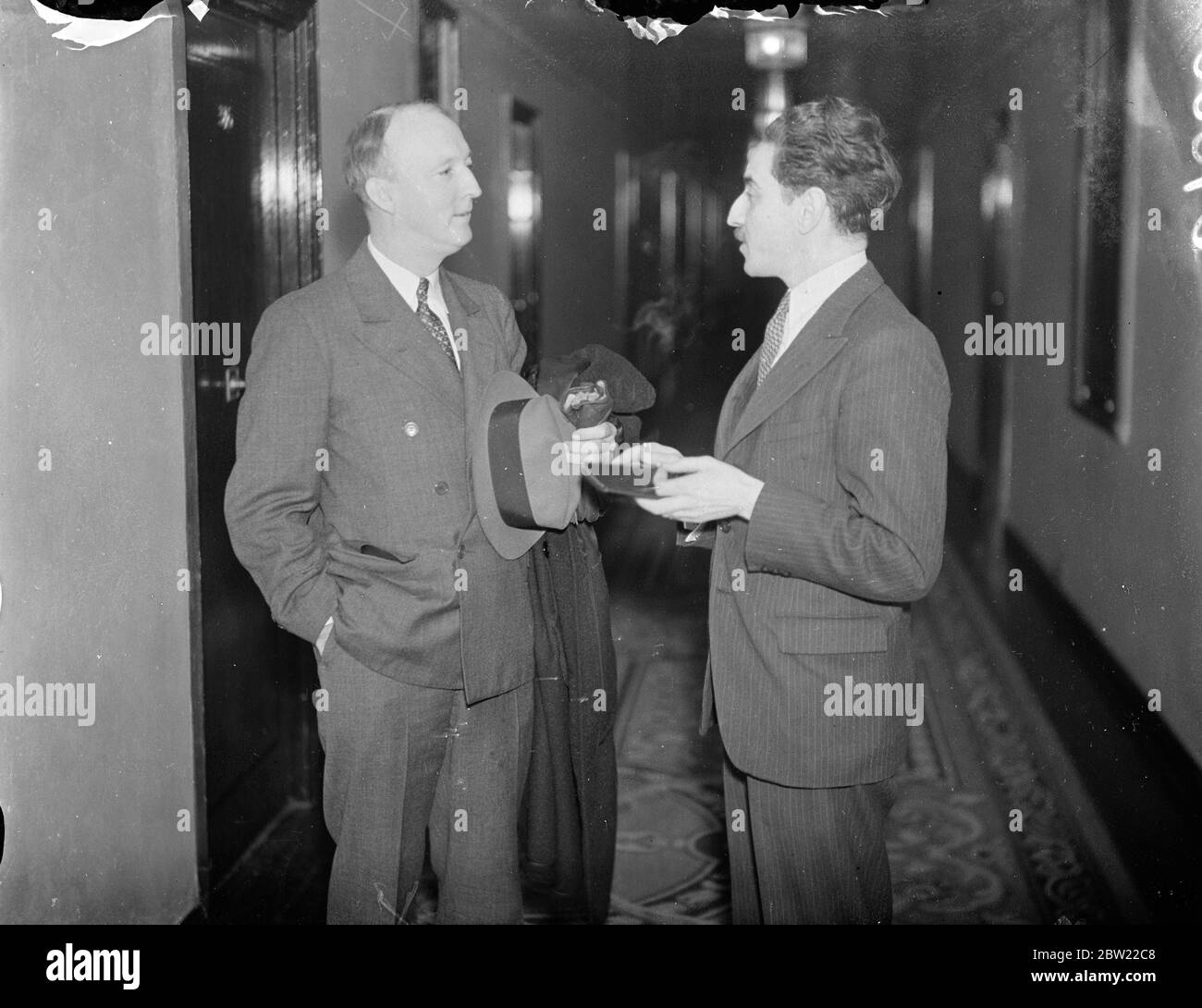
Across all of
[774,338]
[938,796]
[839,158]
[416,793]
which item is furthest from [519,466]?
[938,796]

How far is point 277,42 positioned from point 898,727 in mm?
1763

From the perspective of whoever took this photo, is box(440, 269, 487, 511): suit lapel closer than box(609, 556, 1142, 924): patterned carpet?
Yes

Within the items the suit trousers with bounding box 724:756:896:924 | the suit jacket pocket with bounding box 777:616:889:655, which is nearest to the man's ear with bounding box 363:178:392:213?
the suit jacket pocket with bounding box 777:616:889:655

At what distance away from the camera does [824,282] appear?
6.16ft

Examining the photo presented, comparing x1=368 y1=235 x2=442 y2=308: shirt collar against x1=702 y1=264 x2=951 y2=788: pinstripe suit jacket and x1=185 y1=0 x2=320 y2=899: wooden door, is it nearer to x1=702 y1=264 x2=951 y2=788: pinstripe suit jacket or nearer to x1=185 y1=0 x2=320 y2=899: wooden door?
x1=185 y1=0 x2=320 y2=899: wooden door

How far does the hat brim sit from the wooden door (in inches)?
24.7

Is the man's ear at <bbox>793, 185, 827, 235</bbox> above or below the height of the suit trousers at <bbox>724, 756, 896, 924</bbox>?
above

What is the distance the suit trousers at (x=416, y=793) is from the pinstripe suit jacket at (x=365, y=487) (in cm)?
6

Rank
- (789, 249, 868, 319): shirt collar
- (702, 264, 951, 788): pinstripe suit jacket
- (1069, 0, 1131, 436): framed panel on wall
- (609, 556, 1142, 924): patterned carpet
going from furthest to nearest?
(609, 556, 1142, 924): patterned carpet < (1069, 0, 1131, 436): framed panel on wall < (789, 249, 868, 319): shirt collar < (702, 264, 951, 788): pinstripe suit jacket

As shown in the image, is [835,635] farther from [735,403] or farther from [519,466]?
[519,466]

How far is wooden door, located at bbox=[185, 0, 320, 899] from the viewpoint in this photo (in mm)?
2363

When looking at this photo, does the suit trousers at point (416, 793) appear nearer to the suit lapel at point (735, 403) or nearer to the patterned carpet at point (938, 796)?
the patterned carpet at point (938, 796)

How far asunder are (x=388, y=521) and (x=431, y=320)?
0.35m

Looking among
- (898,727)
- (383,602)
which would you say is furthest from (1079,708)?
(383,602)
